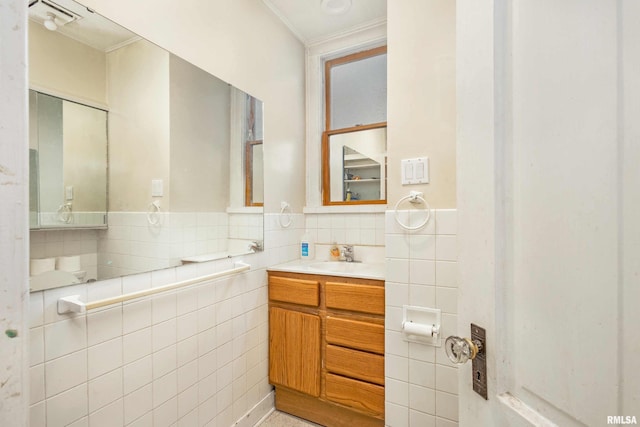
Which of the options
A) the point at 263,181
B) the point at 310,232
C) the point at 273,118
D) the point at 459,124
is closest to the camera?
the point at 459,124

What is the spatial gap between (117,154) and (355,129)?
5.44 ft

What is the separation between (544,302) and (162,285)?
1274 millimetres

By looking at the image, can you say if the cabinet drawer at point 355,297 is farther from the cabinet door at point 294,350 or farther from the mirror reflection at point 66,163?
the mirror reflection at point 66,163

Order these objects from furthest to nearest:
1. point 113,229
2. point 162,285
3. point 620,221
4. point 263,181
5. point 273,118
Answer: point 273,118 → point 263,181 → point 162,285 → point 113,229 → point 620,221

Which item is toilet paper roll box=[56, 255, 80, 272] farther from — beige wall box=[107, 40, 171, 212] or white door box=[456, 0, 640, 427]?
white door box=[456, 0, 640, 427]

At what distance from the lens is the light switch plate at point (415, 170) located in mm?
1347

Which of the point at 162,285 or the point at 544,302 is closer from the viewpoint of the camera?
the point at 544,302

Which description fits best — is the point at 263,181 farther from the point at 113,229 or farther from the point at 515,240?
the point at 515,240

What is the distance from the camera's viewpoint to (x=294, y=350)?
1699mm

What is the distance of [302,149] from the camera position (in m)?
2.29

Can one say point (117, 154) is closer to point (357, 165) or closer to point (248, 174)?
point (248, 174)

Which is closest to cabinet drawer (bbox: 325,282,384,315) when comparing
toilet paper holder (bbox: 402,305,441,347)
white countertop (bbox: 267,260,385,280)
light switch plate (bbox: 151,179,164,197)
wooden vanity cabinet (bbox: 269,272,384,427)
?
wooden vanity cabinet (bbox: 269,272,384,427)

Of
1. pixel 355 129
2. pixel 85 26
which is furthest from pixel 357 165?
pixel 85 26

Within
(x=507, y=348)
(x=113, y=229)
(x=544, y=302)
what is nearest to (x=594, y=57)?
(x=544, y=302)
